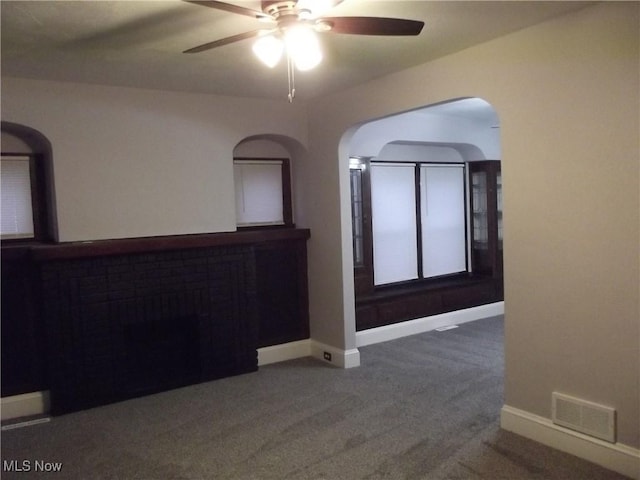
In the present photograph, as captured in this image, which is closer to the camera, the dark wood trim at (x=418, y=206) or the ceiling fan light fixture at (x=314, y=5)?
the ceiling fan light fixture at (x=314, y=5)

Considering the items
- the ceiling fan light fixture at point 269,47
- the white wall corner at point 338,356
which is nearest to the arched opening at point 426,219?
the white wall corner at point 338,356

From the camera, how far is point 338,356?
16.1 feet

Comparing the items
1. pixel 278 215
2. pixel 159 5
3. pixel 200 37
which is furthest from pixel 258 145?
pixel 159 5

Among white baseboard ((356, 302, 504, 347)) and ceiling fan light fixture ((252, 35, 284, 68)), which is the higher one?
ceiling fan light fixture ((252, 35, 284, 68))

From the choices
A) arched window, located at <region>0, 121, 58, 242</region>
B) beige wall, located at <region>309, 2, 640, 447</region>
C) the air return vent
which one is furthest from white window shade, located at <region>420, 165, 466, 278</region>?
arched window, located at <region>0, 121, 58, 242</region>

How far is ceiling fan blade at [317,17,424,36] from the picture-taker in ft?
7.43

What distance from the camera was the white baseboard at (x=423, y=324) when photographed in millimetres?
5586

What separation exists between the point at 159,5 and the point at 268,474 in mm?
2484

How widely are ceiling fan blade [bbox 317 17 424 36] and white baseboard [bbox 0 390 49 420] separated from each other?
135 inches

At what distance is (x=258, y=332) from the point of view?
16.5ft

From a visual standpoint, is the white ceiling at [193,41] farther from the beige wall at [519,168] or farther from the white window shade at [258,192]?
the white window shade at [258,192]

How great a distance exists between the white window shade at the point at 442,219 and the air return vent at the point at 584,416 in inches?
144

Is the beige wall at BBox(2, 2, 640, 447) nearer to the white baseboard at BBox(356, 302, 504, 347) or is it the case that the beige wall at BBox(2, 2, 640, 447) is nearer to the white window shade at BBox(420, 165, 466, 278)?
the white baseboard at BBox(356, 302, 504, 347)

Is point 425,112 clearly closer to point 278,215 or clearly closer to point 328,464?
point 278,215
